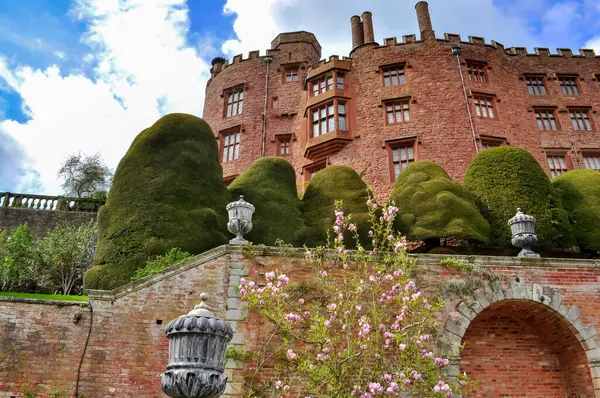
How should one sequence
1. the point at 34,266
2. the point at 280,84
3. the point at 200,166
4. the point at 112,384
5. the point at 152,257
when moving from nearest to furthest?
the point at 112,384
the point at 152,257
the point at 200,166
the point at 34,266
the point at 280,84

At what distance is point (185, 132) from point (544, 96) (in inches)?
832

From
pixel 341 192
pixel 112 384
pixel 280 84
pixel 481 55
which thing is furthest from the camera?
pixel 280 84

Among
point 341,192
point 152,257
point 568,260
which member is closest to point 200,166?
point 152,257

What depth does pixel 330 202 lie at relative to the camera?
50.3 feet

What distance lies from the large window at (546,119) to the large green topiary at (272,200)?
633 inches

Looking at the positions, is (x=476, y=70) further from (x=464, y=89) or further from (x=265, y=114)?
(x=265, y=114)

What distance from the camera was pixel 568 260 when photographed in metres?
10.8

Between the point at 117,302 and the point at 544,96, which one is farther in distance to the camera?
the point at 544,96

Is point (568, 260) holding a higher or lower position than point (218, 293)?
higher

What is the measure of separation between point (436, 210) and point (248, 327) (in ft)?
25.4

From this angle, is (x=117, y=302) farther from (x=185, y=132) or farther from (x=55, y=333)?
(x=185, y=132)

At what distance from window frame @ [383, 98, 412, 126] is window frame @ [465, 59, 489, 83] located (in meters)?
4.15

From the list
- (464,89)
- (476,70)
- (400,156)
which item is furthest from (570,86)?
(400,156)

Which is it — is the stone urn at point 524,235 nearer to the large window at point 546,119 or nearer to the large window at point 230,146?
the large window at point 546,119
